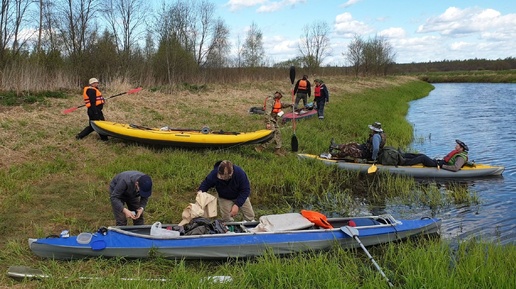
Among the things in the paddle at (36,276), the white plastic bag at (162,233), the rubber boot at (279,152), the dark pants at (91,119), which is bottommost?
the paddle at (36,276)

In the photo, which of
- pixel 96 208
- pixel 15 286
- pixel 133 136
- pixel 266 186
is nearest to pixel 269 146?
pixel 266 186

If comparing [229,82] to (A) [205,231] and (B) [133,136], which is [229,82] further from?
(A) [205,231]

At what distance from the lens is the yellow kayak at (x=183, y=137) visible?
30.6 ft

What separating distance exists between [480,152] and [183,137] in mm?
8455

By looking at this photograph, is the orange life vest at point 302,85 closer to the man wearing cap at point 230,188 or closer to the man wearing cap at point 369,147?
the man wearing cap at point 369,147

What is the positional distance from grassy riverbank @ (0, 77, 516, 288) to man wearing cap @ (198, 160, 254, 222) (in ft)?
2.82

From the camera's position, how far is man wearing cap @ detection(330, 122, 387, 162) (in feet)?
30.1

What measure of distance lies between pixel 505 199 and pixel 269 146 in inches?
204

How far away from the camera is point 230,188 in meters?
5.67

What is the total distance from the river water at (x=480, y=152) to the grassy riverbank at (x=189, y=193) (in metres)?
0.54

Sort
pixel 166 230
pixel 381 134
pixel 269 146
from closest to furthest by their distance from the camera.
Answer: pixel 166 230 < pixel 381 134 < pixel 269 146

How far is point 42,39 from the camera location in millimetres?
16812

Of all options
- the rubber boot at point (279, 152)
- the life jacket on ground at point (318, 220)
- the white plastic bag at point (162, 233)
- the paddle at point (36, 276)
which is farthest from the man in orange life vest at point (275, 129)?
the paddle at point (36, 276)

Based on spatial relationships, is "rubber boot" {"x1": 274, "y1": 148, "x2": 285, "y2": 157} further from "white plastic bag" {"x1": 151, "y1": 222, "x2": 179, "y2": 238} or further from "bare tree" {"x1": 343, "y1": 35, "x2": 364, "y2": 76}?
"bare tree" {"x1": 343, "y1": 35, "x2": 364, "y2": 76}
